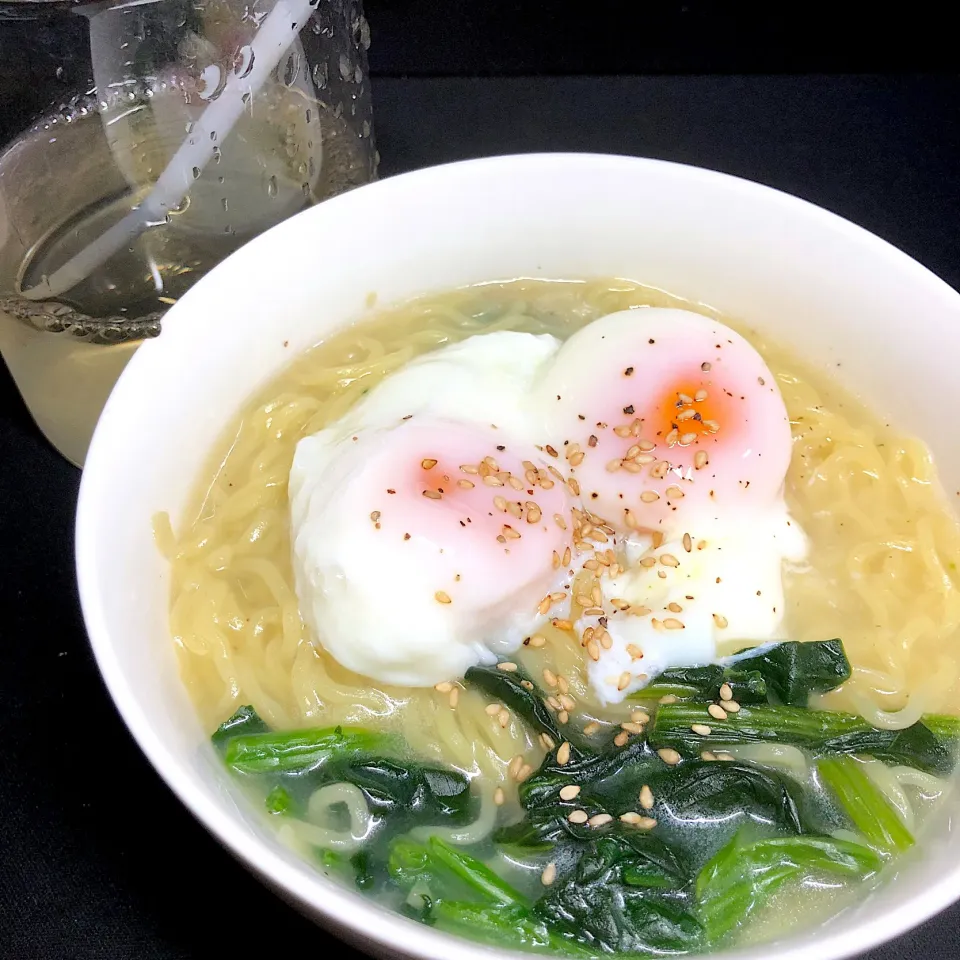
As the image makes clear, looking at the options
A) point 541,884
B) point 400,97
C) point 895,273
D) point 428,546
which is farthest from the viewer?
point 400,97

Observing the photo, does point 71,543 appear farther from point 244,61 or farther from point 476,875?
point 476,875

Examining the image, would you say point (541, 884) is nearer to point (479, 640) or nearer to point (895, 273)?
point (479, 640)

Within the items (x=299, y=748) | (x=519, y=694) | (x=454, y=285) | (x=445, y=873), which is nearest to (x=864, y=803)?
(x=519, y=694)

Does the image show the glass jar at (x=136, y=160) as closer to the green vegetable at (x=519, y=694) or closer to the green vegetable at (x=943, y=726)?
the green vegetable at (x=519, y=694)

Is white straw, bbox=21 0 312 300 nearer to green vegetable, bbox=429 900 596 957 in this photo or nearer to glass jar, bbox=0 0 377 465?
glass jar, bbox=0 0 377 465

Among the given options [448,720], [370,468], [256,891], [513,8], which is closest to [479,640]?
[448,720]
